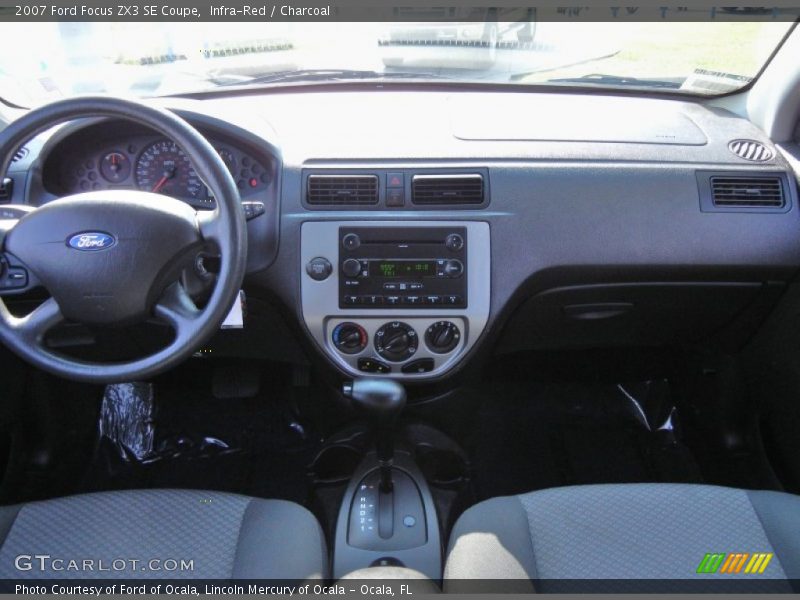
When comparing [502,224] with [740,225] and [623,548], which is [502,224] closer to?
[740,225]

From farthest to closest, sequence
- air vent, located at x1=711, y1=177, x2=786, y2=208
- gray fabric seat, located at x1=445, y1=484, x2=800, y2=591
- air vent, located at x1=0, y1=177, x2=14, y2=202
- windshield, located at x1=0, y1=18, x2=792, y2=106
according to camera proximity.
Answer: windshield, located at x1=0, y1=18, x2=792, y2=106 → air vent, located at x1=711, y1=177, x2=786, y2=208 → air vent, located at x1=0, y1=177, x2=14, y2=202 → gray fabric seat, located at x1=445, y1=484, x2=800, y2=591

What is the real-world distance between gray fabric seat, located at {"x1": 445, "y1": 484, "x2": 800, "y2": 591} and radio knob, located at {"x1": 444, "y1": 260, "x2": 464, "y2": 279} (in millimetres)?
588

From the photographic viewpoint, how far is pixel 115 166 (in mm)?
1831

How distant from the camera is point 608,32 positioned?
2.17 meters

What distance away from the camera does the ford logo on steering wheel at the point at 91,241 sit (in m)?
1.35

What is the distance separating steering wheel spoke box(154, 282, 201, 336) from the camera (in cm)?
140

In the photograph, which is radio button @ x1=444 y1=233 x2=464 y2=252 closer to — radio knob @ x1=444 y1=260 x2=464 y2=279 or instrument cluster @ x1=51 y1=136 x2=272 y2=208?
radio knob @ x1=444 y1=260 x2=464 y2=279

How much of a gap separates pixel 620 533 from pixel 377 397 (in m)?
0.59

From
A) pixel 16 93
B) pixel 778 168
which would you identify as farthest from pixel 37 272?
pixel 778 168

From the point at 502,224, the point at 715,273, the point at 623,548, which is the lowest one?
the point at 623,548

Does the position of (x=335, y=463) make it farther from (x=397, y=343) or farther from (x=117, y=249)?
(x=117, y=249)

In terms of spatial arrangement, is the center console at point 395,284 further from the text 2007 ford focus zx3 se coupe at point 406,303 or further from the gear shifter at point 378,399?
the gear shifter at point 378,399

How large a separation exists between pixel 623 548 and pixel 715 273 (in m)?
0.86

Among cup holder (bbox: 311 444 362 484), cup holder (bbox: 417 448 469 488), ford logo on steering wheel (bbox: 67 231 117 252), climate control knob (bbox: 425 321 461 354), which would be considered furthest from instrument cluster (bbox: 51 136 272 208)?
cup holder (bbox: 417 448 469 488)
